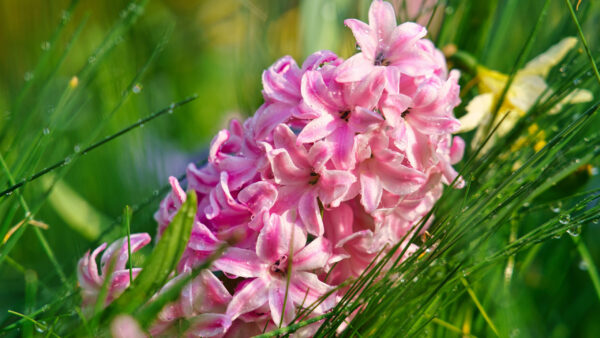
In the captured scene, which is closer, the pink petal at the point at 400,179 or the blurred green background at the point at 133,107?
the pink petal at the point at 400,179

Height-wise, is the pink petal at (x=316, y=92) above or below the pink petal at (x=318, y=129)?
above

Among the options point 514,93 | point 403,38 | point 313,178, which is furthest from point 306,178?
point 514,93

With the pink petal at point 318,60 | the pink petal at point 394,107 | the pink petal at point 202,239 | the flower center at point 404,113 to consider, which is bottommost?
the pink petal at point 202,239

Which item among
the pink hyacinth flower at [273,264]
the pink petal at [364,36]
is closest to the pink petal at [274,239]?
the pink hyacinth flower at [273,264]

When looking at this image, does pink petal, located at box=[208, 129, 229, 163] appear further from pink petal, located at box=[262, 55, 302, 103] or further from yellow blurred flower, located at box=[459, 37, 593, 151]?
yellow blurred flower, located at box=[459, 37, 593, 151]

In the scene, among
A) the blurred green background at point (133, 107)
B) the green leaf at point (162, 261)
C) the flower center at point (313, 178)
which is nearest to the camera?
the green leaf at point (162, 261)

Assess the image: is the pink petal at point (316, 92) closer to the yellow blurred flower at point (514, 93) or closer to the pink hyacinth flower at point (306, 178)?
the pink hyacinth flower at point (306, 178)

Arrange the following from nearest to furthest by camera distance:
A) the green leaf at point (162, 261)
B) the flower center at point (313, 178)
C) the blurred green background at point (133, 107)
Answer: the green leaf at point (162, 261)
the flower center at point (313, 178)
the blurred green background at point (133, 107)

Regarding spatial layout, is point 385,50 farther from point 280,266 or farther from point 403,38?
point 280,266
